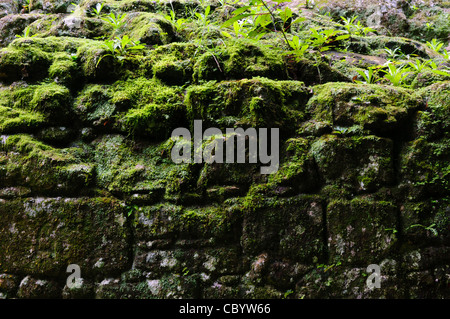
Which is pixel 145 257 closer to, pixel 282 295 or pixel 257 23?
pixel 282 295

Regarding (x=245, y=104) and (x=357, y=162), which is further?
(x=245, y=104)

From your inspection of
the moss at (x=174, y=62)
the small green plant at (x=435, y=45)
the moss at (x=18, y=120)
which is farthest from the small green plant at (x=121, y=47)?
the small green plant at (x=435, y=45)

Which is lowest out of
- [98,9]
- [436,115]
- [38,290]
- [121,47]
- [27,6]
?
[38,290]

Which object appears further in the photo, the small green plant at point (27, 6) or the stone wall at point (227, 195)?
the small green plant at point (27, 6)

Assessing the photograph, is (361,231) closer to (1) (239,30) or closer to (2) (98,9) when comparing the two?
(1) (239,30)

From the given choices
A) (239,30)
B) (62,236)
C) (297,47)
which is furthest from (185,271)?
(239,30)

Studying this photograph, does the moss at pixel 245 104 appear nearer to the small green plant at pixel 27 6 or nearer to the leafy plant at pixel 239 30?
the leafy plant at pixel 239 30

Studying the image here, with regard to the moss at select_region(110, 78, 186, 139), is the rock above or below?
below

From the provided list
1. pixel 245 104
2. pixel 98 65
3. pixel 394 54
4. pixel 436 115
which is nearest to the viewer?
pixel 436 115

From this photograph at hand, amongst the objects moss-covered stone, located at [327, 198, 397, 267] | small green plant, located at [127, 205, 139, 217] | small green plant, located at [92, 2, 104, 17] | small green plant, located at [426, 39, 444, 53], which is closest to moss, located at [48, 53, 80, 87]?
small green plant, located at [92, 2, 104, 17]

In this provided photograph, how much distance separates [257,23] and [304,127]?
4.81 ft

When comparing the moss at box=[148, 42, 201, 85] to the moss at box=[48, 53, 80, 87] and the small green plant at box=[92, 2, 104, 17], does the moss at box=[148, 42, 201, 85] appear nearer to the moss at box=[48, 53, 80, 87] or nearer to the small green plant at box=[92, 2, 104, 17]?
the moss at box=[48, 53, 80, 87]

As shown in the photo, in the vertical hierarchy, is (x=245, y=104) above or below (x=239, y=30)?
below

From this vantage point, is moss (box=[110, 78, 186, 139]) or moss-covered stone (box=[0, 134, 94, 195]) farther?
moss (box=[110, 78, 186, 139])
